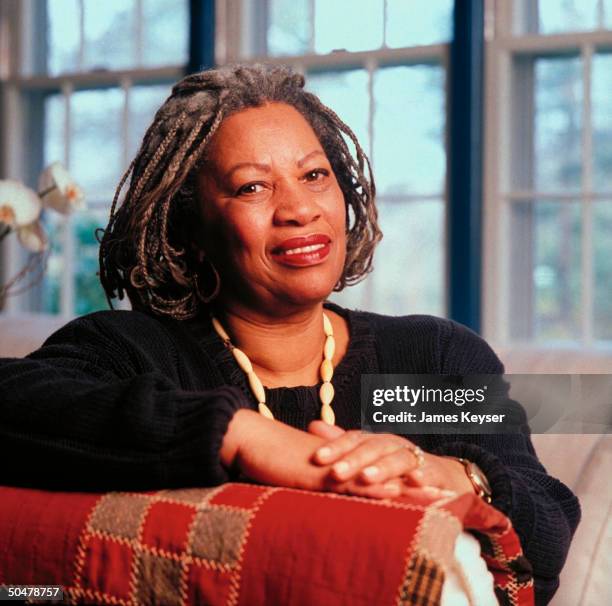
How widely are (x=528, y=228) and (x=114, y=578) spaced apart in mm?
3287

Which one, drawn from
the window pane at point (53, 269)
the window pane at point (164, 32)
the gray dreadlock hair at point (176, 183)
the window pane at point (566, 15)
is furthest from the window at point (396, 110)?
the gray dreadlock hair at point (176, 183)

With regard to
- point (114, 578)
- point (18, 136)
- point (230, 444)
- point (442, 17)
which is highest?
point (442, 17)

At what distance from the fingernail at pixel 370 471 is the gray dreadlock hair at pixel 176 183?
747mm

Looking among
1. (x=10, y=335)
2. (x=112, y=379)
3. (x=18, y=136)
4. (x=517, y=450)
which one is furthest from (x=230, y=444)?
(x=18, y=136)

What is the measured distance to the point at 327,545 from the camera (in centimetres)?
91

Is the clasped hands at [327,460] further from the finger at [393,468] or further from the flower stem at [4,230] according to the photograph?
the flower stem at [4,230]

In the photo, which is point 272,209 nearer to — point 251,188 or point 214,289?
point 251,188

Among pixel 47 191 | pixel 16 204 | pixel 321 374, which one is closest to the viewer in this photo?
pixel 321 374

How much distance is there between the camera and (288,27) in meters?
4.51

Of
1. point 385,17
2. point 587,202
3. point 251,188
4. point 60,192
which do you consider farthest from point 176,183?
point 385,17

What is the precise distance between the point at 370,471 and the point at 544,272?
3178 mm

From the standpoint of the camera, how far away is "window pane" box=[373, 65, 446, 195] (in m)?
4.15

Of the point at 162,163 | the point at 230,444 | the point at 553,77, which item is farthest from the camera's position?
the point at 553,77

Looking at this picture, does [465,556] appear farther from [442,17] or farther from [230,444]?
[442,17]
